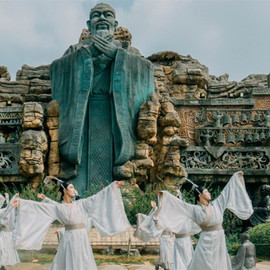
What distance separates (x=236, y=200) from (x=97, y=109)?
7.05 m

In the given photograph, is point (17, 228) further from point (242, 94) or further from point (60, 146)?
point (242, 94)

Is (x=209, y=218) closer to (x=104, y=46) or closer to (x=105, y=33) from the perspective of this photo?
(x=104, y=46)

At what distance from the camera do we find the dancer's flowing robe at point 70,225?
6383 mm

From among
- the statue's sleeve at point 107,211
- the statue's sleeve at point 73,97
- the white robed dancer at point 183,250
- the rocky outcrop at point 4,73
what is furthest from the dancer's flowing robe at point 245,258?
the rocky outcrop at point 4,73

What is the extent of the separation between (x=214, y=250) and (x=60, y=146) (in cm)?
714

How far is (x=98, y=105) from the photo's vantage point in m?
13.5

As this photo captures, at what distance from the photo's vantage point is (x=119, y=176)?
1270 cm

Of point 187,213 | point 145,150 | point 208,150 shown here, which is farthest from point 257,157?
point 187,213

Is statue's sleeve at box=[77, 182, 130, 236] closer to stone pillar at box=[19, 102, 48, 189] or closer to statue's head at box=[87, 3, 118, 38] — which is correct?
stone pillar at box=[19, 102, 48, 189]

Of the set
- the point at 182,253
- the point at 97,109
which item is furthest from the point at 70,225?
the point at 97,109

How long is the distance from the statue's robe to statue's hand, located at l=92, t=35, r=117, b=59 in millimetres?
150

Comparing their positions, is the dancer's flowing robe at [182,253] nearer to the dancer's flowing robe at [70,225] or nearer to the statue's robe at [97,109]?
the dancer's flowing robe at [70,225]

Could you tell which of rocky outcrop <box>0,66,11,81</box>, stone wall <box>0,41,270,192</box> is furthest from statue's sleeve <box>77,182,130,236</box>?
rocky outcrop <box>0,66,11,81</box>

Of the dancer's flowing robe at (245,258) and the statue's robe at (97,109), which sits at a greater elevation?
the statue's robe at (97,109)
